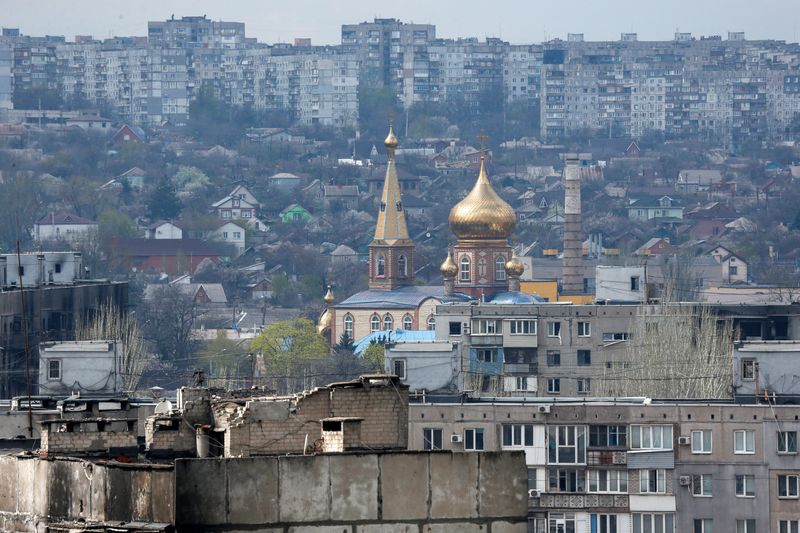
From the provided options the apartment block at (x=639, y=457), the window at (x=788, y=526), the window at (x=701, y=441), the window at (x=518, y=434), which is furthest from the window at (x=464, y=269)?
the window at (x=788, y=526)

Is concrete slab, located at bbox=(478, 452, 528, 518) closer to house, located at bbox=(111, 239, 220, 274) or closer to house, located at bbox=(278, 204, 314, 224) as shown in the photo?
house, located at bbox=(111, 239, 220, 274)

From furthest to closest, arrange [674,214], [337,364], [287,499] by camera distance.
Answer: [674,214] < [337,364] < [287,499]

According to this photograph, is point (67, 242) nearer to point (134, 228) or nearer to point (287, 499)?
point (134, 228)

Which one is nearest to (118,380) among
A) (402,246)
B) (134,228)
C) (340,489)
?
(340,489)

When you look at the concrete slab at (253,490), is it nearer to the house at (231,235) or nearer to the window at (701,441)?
the window at (701,441)

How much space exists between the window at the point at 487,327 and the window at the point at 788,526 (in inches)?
1252

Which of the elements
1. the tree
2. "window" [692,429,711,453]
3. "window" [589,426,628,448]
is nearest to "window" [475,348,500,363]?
"window" [589,426,628,448]

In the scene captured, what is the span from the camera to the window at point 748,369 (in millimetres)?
47500

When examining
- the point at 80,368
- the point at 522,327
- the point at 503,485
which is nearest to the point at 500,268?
the point at 522,327

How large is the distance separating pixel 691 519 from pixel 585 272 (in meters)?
99.3

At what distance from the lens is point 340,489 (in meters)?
17.1

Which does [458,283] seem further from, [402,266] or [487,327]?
[487,327]

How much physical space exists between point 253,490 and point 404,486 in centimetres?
85

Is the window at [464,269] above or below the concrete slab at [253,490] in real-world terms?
below
